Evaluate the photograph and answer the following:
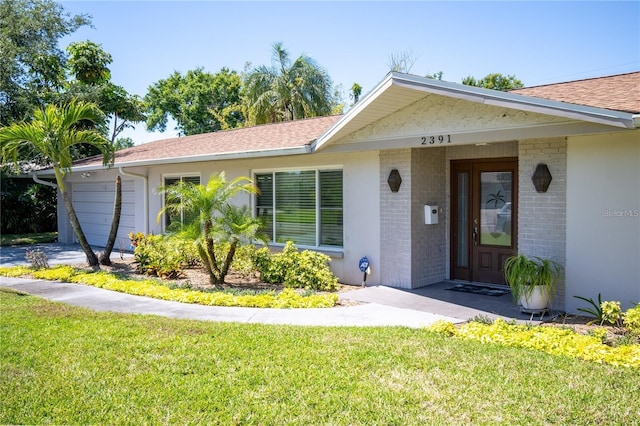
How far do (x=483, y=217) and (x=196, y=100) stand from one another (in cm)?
3674

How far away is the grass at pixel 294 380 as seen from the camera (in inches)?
165

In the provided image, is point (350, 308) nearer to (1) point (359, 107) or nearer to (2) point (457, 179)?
(1) point (359, 107)

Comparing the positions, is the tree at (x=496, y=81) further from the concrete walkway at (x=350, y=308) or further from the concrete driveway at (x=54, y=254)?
the concrete walkway at (x=350, y=308)

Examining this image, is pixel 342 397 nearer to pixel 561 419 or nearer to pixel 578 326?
pixel 561 419

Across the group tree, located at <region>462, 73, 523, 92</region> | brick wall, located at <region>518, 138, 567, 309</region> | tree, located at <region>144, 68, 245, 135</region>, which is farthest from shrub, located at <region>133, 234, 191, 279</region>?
tree, located at <region>462, 73, 523, 92</region>

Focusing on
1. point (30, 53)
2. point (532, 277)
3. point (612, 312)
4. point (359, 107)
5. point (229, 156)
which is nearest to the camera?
point (612, 312)

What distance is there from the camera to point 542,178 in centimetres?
788

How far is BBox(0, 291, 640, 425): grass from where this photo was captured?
4.20 meters

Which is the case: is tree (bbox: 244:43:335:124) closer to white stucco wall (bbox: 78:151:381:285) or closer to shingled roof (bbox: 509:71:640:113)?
white stucco wall (bbox: 78:151:381:285)

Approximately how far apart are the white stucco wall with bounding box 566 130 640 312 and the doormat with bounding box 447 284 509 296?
154 centimetres

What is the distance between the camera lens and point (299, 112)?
3203 cm

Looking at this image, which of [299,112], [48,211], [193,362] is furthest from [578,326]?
[299,112]

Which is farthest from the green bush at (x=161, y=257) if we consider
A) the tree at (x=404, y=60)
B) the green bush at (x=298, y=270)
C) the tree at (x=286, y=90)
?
the tree at (x=404, y=60)

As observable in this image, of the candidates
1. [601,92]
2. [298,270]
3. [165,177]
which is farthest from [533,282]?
[165,177]
